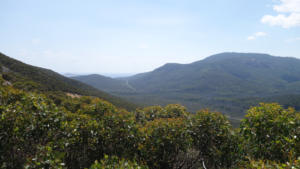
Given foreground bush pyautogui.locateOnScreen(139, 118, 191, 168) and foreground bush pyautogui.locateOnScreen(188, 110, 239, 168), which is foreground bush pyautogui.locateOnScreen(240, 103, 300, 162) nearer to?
foreground bush pyautogui.locateOnScreen(188, 110, 239, 168)

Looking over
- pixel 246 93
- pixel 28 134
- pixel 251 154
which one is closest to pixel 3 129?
pixel 28 134

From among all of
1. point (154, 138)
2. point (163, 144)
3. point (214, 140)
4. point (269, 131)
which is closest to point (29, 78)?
point (154, 138)

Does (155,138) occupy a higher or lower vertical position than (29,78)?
lower

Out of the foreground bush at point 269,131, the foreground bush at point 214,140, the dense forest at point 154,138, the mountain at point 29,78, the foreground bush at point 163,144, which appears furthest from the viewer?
the mountain at point 29,78

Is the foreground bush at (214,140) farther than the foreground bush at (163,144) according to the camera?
Yes

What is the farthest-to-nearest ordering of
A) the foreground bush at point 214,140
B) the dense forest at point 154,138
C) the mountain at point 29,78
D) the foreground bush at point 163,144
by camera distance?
1. the mountain at point 29,78
2. the foreground bush at point 214,140
3. the foreground bush at point 163,144
4. the dense forest at point 154,138

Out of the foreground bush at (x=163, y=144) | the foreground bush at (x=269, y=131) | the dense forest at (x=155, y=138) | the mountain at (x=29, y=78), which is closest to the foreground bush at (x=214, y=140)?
the dense forest at (x=155, y=138)

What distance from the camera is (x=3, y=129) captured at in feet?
14.8

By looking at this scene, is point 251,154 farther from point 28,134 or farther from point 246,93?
point 246,93

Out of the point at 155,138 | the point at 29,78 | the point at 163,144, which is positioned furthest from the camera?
the point at 29,78

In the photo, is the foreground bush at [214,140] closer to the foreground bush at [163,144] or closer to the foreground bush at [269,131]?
the foreground bush at [269,131]

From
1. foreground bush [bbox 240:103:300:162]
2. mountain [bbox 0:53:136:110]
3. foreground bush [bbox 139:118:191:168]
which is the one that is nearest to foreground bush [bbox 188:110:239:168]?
foreground bush [bbox 240:103:300:162]

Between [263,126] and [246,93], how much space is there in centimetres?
22164

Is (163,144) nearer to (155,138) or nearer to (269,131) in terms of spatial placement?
(155,138)
